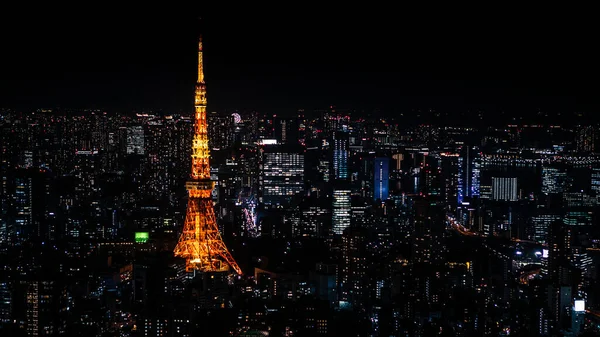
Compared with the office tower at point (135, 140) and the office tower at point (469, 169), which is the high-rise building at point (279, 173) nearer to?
the office tower at point (135, 140)

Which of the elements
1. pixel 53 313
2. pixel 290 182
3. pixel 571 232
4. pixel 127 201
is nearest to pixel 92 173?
pixel 127 201

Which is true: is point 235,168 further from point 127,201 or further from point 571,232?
point 571,232

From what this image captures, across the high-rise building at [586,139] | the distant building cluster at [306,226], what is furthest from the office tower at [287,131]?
the high-rise building at [586,139]

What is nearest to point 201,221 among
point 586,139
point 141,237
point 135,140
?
point 141,237

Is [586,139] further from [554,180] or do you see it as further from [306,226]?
[306,226]

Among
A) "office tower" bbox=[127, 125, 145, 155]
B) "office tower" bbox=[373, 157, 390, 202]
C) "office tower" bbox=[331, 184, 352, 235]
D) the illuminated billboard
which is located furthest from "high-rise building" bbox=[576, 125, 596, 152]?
"office tower" bbox=[127, 125, 145, 155]

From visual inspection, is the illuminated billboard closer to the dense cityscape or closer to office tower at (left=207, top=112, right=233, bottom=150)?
the dense cityscape
